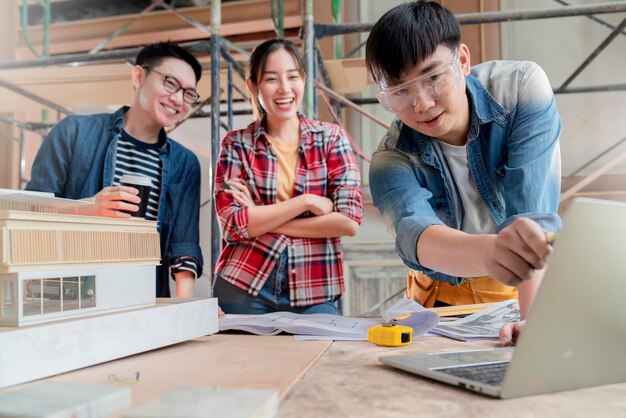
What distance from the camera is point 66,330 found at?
1.95ft

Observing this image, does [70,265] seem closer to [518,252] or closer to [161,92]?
[518,252]

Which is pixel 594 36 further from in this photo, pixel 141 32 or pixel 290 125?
pixel 141 32

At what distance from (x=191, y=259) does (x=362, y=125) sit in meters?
2.28

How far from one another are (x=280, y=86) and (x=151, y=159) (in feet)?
1.49

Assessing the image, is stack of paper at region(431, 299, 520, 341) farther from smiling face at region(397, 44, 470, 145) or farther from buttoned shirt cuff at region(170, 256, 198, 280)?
buttoned shirt cuff at region(170, 256, 198, 280)

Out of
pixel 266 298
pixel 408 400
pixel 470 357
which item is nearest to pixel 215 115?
pixel 266 298

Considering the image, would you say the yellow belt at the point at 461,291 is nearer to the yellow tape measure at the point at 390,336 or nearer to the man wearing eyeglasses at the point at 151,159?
the yellow tape measure at the point at 390,336

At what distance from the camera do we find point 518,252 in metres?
0.61

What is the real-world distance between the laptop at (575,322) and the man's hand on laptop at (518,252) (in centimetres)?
6

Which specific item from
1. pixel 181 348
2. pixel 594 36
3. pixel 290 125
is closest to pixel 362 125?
pixel 594 36

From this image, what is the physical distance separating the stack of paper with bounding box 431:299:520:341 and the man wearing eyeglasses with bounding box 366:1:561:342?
7 cm

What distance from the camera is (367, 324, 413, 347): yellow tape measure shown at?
777 mm

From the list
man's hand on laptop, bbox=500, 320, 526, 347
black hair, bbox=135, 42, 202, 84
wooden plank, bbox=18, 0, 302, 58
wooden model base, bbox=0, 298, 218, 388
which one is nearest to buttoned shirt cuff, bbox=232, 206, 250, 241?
black hair, bbox=135, 42, 202, 84

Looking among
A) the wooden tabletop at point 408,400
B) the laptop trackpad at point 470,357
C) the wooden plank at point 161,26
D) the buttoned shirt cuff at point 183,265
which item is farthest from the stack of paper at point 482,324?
the wooden plank at point 161,26
